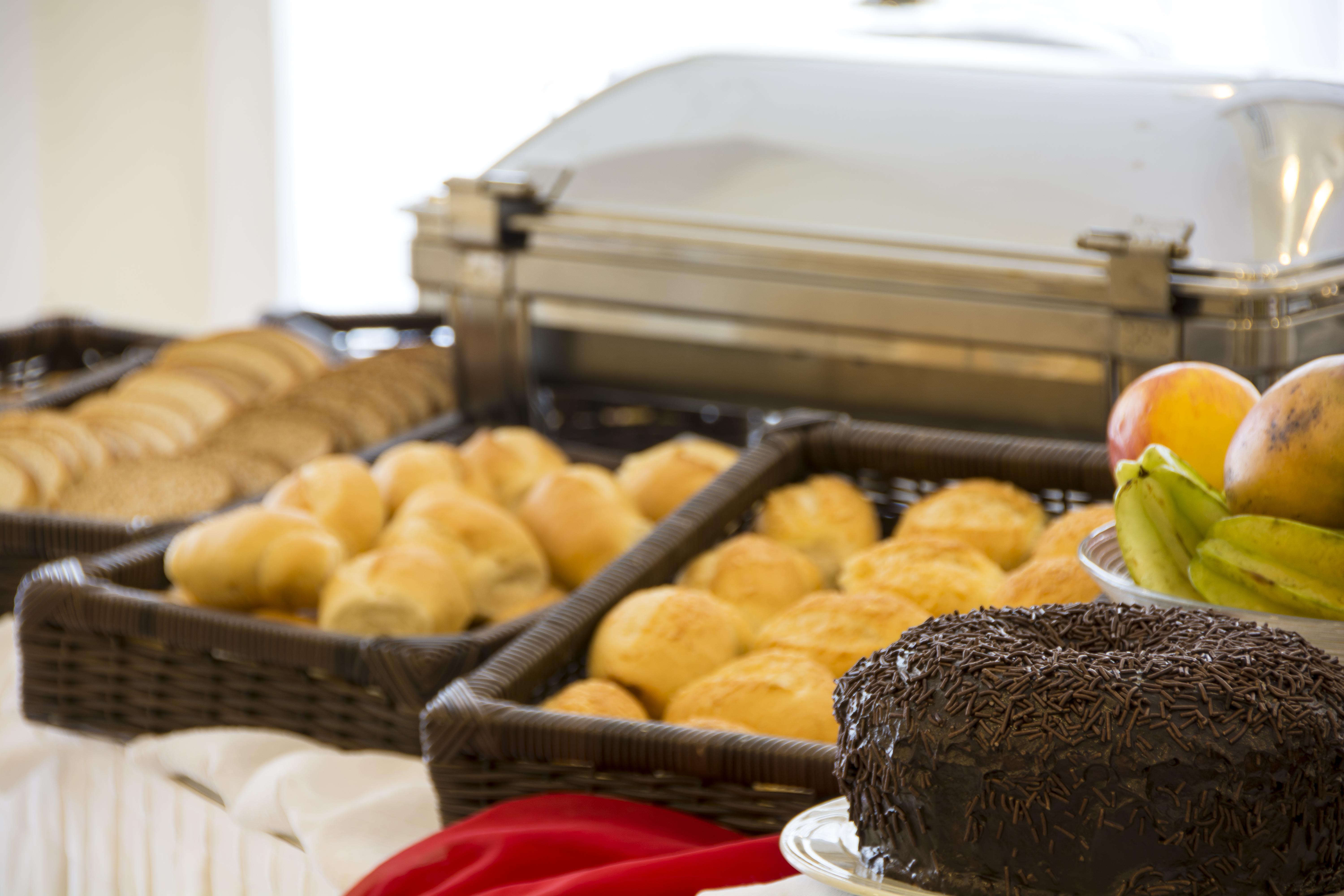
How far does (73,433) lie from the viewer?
174 cm

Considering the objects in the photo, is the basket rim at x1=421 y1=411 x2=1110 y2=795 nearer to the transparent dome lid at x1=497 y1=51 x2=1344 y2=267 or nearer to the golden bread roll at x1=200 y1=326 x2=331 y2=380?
the transparent dome lid at x1=497 y1=51 x2=1344 y2=267

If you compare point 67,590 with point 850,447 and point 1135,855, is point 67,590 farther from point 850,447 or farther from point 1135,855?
point 1135,855

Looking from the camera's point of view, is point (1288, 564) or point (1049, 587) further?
point (1049, 587)

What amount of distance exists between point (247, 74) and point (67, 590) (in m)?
3.65

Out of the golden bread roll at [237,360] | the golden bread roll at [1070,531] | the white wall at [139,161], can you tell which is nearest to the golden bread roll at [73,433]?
the golden bread roll at [237,360]

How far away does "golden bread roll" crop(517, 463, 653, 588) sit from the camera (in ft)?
4.36

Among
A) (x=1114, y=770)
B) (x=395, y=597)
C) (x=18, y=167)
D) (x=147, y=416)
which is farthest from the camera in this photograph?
(x=18, y=167)

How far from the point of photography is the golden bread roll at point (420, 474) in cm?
144

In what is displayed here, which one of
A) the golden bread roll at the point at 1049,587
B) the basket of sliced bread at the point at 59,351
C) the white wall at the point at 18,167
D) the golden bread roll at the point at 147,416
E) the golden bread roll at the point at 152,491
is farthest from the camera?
the white wall at the point at 18,167

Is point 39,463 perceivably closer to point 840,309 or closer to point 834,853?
point 840,309

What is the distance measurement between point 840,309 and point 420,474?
0.49 metres

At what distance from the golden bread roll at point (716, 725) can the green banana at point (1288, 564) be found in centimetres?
33

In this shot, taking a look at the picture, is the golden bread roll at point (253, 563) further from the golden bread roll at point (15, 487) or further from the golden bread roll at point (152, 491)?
the golden bread roll at point (15, 487)

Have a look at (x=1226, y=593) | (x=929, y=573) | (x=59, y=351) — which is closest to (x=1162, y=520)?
(x=1226, y=593)
